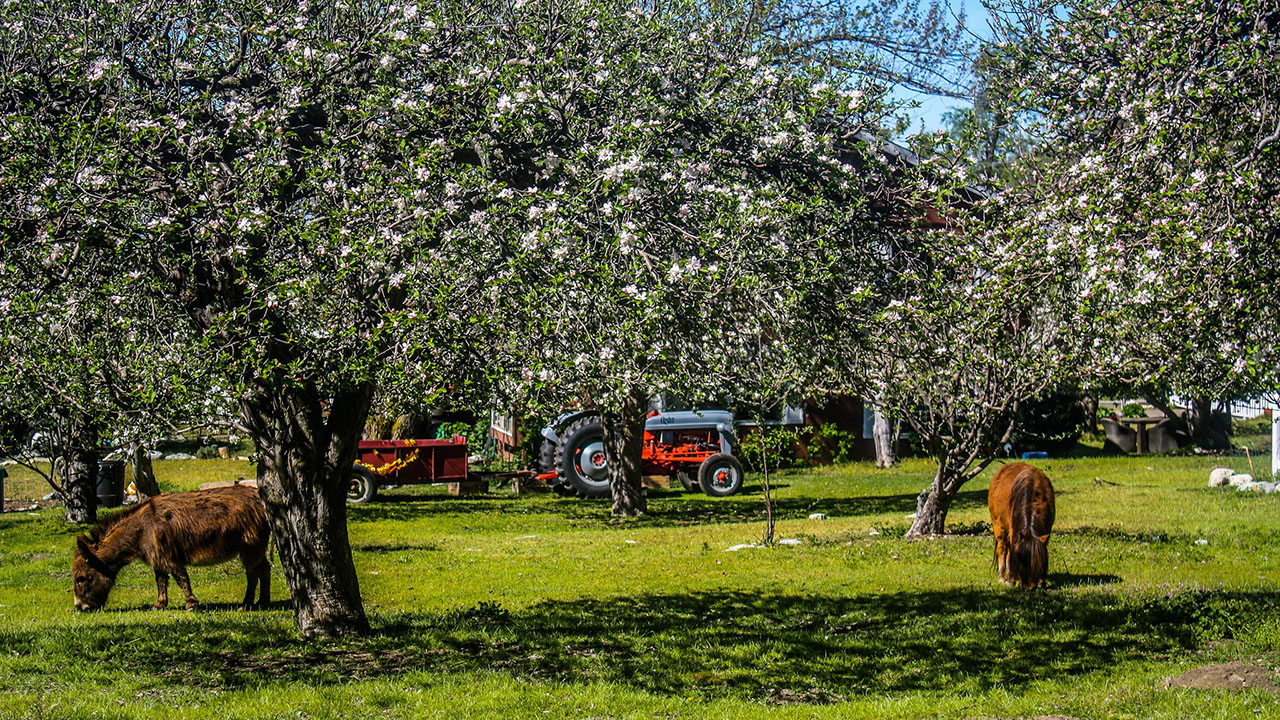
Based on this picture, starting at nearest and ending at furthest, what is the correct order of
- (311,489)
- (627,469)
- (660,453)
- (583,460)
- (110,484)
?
(311,489) < (627,469) < (110,484) < (583,460) < (660,453)

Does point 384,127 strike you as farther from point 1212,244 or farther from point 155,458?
point 155,458

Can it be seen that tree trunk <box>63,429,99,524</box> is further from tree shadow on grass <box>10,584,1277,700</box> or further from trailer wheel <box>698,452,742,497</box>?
trailer wheel <box>698,452,742,497</box>

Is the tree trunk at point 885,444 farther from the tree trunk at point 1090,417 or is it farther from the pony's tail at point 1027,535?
the pony's tail at point 1027,535

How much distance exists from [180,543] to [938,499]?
9266 mm

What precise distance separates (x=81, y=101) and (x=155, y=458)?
28638mm

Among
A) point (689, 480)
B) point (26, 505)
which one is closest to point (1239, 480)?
point (689, 480)

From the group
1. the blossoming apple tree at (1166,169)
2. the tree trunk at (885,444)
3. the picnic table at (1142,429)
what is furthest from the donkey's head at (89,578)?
the picnic table at (1142,429)

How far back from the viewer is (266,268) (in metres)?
7.86

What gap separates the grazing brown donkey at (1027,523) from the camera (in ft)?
36.8

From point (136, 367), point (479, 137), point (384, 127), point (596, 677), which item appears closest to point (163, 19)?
point (384, 127)

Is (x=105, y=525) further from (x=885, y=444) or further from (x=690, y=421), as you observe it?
(x=885, y=444)

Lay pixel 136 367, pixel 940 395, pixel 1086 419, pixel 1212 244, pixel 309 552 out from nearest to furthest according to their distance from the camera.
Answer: pixel 1212 244 → pixel 309 552 → pixel 136 367 → pixel 940 395 → pixel 1086 419

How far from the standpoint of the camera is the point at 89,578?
11.5 meters

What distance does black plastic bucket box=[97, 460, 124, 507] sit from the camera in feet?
69.5
